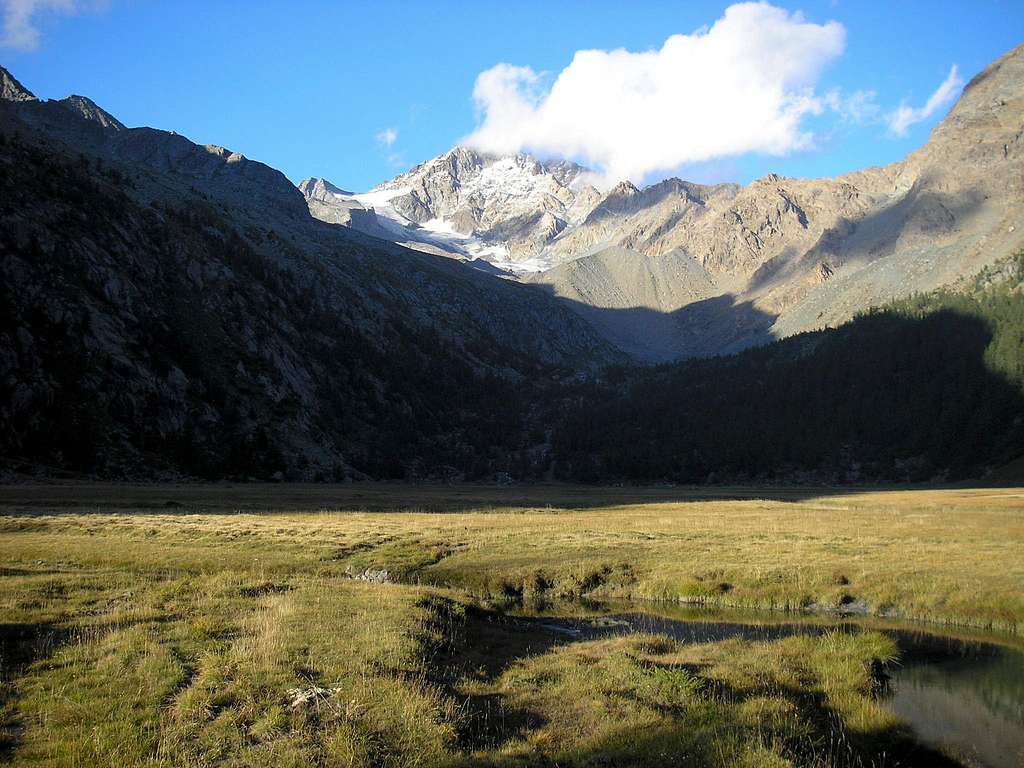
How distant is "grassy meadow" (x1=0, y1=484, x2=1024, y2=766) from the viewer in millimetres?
12867

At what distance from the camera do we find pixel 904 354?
188m

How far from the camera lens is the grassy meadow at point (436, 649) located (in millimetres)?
12867

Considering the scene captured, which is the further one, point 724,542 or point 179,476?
point 179,476

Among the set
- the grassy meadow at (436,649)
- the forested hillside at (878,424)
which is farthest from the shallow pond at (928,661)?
the forested hillside at (878,424)

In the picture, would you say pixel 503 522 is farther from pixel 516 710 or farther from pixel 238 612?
pixel 516 710

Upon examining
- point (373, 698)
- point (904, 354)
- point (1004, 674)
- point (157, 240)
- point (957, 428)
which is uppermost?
point (157, 240)

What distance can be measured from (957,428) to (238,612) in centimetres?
17108

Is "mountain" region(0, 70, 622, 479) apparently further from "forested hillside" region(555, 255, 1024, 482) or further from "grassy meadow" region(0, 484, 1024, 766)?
"grassy meadow" region(0, 484, 1024, 766)

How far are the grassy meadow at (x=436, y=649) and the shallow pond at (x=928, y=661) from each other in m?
1.05

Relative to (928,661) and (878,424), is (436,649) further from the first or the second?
(878,424)

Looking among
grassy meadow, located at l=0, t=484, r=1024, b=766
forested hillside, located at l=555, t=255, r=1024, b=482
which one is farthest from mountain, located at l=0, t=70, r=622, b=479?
grassy meadow, located at l=0, t=484, r=1024, b=766

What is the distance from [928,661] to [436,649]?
53.8 ft

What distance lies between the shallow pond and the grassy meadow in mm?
1049

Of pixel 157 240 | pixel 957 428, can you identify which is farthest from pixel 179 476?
pixel 957 428
